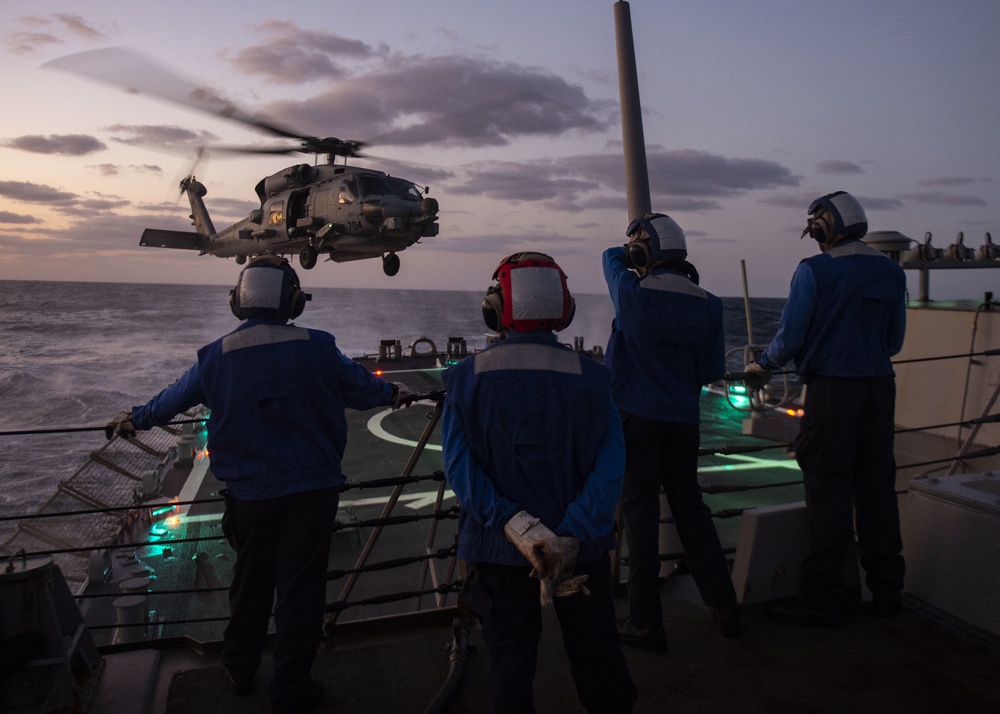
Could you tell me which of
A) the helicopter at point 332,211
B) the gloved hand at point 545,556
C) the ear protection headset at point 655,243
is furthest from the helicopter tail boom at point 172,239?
the gloved hand at point 545,556

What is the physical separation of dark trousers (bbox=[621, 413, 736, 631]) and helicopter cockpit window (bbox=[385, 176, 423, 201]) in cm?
1562

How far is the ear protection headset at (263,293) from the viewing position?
10.0 feet

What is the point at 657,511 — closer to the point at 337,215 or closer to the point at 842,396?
the point at 842,396

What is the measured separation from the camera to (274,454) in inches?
117

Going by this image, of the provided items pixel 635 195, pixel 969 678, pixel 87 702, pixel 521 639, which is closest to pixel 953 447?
pixel 969 678

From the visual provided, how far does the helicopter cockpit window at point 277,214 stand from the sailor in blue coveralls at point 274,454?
1770 centimetres

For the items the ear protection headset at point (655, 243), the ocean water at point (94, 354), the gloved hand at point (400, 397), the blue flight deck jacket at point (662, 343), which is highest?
the ear protection headset at point (655, 243)

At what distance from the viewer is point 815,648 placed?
137 inches

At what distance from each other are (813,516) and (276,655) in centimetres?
290

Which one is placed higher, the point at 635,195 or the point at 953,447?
the point at 635,195

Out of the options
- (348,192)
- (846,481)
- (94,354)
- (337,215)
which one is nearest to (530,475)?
(846,481)

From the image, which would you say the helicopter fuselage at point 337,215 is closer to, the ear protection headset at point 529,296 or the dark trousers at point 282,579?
the dark trousers at point 282,579

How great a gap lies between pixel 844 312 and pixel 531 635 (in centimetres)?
246

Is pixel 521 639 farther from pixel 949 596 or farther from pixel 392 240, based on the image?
pixel 392 240
